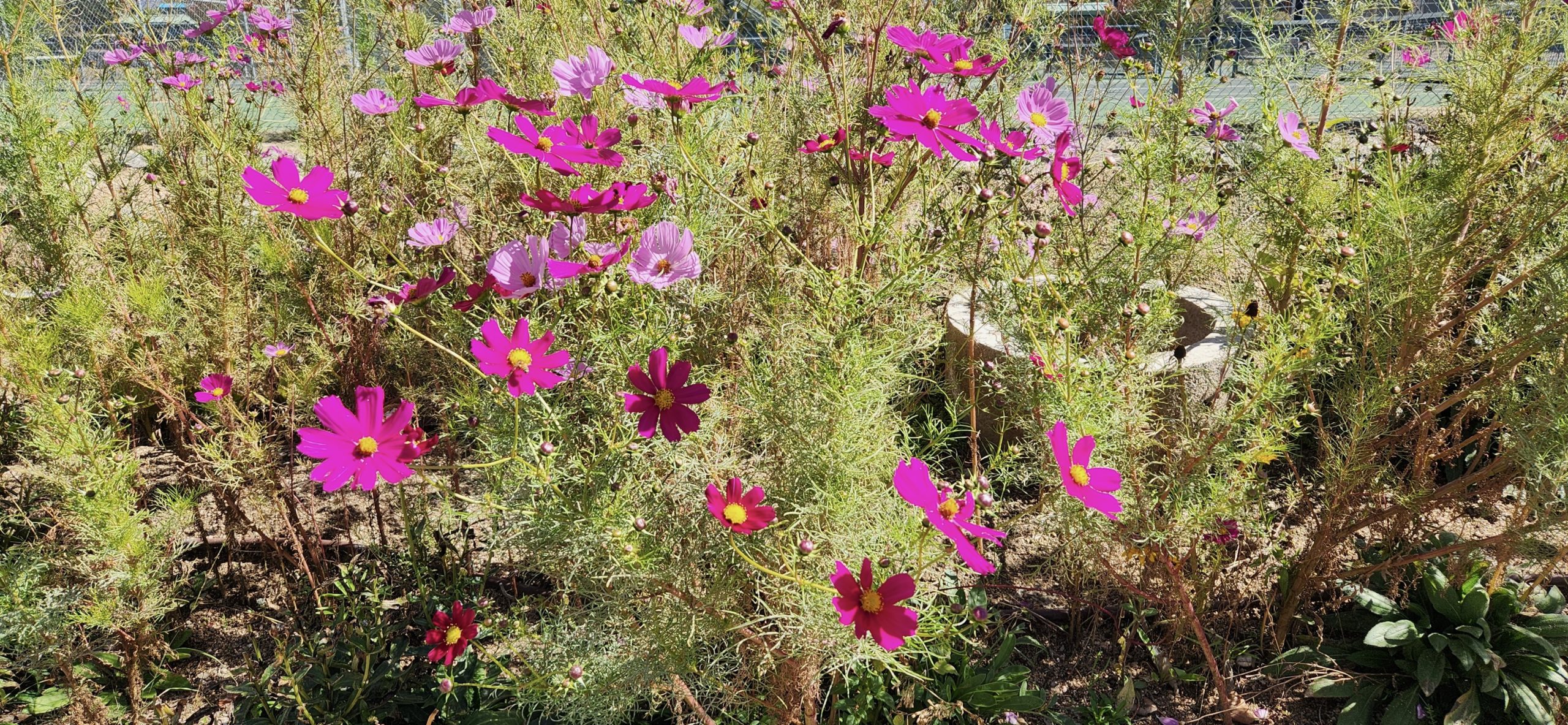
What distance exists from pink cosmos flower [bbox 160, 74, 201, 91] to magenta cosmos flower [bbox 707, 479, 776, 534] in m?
1.71

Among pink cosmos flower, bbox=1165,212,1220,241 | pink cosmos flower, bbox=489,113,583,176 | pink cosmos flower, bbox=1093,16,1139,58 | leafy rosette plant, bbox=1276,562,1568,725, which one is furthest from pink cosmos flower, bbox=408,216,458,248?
leafy rosette plant, bbox=1276,562,1568,725

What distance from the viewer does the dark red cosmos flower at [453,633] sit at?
1.41m

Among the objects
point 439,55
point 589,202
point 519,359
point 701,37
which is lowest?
point 519,359

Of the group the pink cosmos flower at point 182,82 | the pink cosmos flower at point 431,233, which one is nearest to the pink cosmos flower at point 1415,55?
the pink cosmos flower at point 431,233

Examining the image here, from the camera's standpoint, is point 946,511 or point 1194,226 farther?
point 1194,226

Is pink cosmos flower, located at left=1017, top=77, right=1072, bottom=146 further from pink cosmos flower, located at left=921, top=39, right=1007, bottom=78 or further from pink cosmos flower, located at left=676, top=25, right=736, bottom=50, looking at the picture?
pink cosmos flower, located at left=676, top=25, right=736, bottom=50

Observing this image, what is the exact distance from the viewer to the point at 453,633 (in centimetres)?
141

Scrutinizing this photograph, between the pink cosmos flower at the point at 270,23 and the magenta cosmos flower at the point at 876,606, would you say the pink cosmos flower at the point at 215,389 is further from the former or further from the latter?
the magenta cosmos flower at the point at 876,606

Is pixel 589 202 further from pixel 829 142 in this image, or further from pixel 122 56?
pixel 122 56

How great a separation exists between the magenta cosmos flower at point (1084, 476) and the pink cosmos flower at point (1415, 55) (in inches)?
49.1

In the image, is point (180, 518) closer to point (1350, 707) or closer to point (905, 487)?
point (905, 487)

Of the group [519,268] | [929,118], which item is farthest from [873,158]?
[519,268]

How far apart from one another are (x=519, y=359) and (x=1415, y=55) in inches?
74.5

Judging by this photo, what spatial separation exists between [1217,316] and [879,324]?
179 cm
